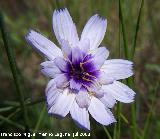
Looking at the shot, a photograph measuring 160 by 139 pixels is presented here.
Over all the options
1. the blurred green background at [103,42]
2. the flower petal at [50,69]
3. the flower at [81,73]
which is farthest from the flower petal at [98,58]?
the blurred green background at [103,42]

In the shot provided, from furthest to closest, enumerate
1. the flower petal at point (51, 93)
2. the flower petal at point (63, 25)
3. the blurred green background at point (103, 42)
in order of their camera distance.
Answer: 1. the blurred green background at point (103, 42)
2. the flower petal at point (63, 25)
3. the flower petal at point (51, 93)

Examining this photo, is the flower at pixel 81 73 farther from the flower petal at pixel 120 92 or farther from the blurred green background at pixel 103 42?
the blurred green background at pixel 103 42

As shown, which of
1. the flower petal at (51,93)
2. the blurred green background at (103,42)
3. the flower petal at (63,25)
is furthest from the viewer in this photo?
the blurred green background at (103,42)

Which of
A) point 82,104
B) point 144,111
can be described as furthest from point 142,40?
point 82,104

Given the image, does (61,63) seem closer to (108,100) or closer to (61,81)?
(61,81)

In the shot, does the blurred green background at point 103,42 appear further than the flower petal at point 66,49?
Yes

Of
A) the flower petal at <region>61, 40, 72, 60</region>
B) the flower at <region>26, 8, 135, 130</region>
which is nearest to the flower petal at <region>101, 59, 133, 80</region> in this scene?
the flower at <region>26, 8, 135, 130</region>

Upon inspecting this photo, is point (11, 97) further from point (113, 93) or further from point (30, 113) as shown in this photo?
point (113, 93)
